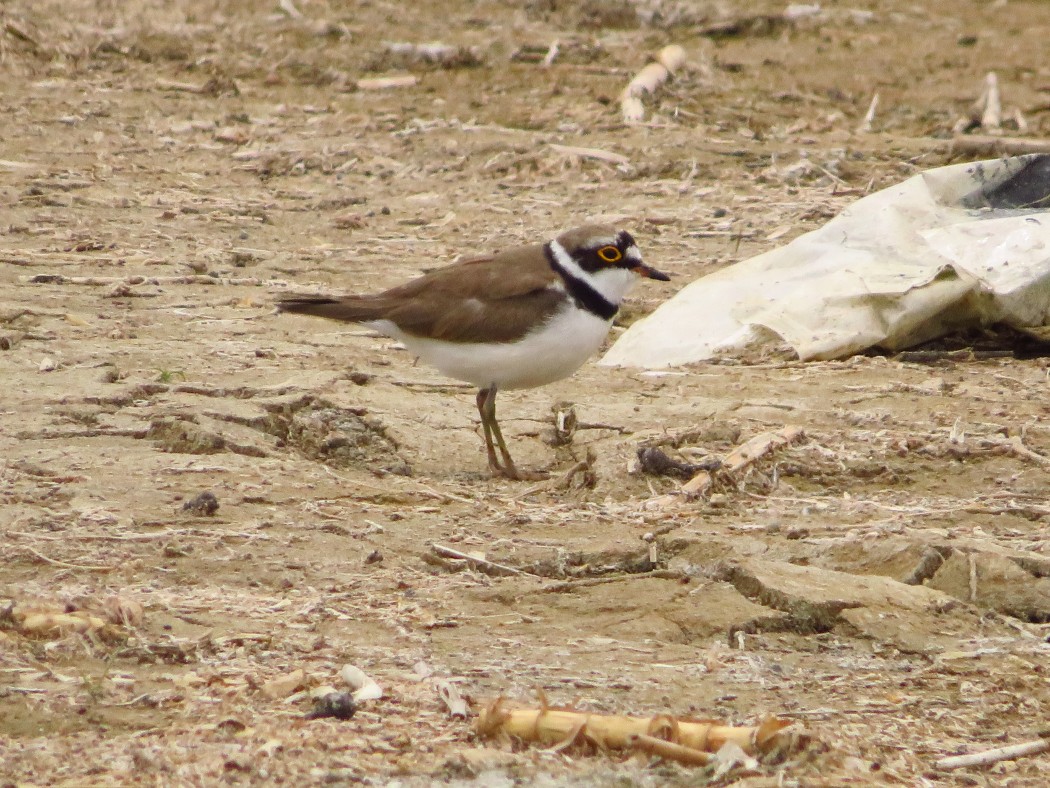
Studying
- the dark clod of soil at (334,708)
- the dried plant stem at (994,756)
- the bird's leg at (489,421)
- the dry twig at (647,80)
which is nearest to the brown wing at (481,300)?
the bird's leg at (489,421)

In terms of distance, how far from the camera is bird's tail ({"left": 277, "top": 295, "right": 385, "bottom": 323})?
259 inches

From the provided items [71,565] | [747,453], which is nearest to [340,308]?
[747,453]

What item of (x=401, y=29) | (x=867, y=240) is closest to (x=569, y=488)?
(x=867, y=240)

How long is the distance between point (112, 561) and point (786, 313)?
3741 millimetres

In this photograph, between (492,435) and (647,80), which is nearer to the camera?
(492,435)

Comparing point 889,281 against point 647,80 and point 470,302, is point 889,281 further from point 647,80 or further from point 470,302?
point 647,80

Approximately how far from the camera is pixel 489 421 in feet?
20.9

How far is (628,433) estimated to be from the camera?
6.27 meters

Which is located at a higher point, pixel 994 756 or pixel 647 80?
pixel 647 80

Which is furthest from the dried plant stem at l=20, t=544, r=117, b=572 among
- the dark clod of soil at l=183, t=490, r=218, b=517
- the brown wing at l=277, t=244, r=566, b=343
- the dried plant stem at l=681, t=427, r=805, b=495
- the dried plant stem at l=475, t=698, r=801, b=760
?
the brown wing at l=277, t=244, r=566, b=343

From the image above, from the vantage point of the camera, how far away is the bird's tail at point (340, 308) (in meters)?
6.58

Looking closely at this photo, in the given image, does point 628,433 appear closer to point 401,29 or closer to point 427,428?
point 427,428

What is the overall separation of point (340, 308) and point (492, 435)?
0.83m

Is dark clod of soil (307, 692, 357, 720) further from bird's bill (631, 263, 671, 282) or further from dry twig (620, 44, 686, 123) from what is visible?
dry twig (620, 44, 686, 123)
